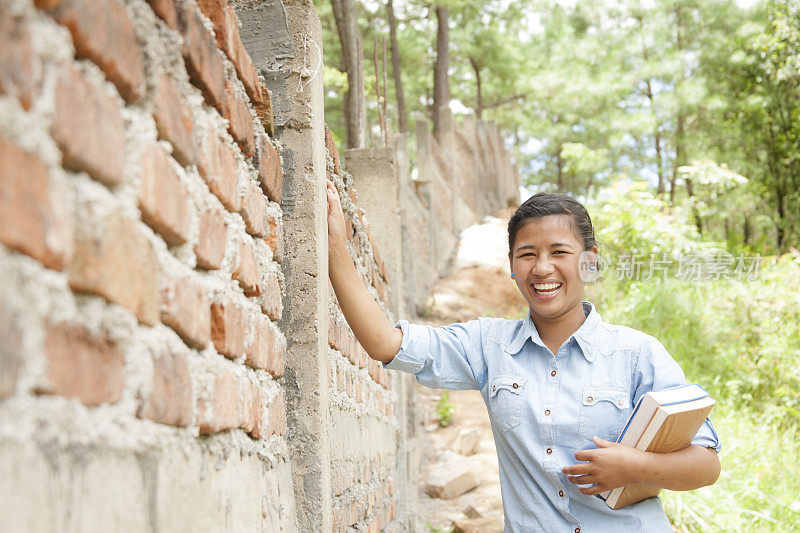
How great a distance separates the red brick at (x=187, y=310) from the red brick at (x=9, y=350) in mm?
321

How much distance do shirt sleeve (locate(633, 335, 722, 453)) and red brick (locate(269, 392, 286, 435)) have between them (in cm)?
93

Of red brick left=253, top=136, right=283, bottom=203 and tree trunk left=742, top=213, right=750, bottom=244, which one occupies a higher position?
tree trunk left=742, top=213, right=750, bottom=244

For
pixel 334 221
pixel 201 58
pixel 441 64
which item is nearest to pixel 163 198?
pixel 201 58

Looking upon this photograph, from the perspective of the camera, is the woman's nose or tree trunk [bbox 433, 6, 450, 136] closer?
the woman's nose

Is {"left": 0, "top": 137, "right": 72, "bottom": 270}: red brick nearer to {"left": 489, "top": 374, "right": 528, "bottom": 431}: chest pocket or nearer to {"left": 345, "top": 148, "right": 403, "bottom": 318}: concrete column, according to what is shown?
{"left": 489, "top": 374, "right": 528, "bottom": 431}: chest pocket

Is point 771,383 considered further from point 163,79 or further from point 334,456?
point 163,79

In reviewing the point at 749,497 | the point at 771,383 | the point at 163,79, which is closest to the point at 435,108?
the point at 771,383

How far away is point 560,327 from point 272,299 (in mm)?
898

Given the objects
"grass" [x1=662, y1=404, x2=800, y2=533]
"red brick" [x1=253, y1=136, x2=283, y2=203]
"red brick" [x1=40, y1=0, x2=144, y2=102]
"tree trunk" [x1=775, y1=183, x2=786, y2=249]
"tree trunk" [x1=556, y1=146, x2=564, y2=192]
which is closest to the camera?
"red brick" [x1=40, y1=0, x2=144, y2=102]

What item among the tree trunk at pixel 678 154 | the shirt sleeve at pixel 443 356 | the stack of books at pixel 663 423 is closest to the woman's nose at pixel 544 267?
the shirt sleeve at pixel 443 356

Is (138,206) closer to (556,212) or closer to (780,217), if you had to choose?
(556,212)

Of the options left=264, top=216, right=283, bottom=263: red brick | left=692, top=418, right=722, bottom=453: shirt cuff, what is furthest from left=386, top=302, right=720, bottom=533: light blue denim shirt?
left=264, top=216, right=283, bottom=263: red brick

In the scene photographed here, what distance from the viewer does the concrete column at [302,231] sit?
166 centimetres

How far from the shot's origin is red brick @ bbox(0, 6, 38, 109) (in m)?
0.61
